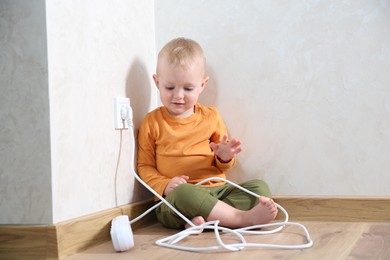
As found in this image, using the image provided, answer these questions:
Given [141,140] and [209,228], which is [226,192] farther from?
[141,140]

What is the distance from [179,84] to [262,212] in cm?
45

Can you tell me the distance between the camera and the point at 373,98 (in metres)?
1.62

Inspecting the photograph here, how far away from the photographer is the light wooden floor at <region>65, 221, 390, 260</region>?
3.98 feet

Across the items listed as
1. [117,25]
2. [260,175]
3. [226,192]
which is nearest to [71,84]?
[117,25]

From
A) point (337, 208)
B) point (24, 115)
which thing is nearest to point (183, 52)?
point (24, 115)

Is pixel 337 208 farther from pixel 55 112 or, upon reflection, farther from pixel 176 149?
pixel 55 112

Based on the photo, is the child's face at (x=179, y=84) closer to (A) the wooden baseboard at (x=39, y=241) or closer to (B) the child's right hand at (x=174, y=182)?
(B) the child's right hand at (x=174, y=182)

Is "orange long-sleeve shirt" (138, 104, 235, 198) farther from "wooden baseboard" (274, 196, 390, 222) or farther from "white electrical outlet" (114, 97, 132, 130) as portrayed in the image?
"wooden baseboard" (274, 196, 390, 222)

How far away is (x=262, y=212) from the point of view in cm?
149

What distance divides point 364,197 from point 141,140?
0.69 metres

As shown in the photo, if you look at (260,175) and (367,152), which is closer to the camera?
(367,152)

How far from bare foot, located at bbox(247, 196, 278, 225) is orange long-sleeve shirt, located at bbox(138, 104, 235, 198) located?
0.68 ft

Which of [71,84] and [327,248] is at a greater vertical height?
[71,84]

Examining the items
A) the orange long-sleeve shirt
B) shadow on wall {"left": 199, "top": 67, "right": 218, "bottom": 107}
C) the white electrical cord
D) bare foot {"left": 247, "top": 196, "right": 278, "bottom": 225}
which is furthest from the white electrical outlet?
bare foot {"left": 247, "top": 196, "right": 278, "bottom": 225}
